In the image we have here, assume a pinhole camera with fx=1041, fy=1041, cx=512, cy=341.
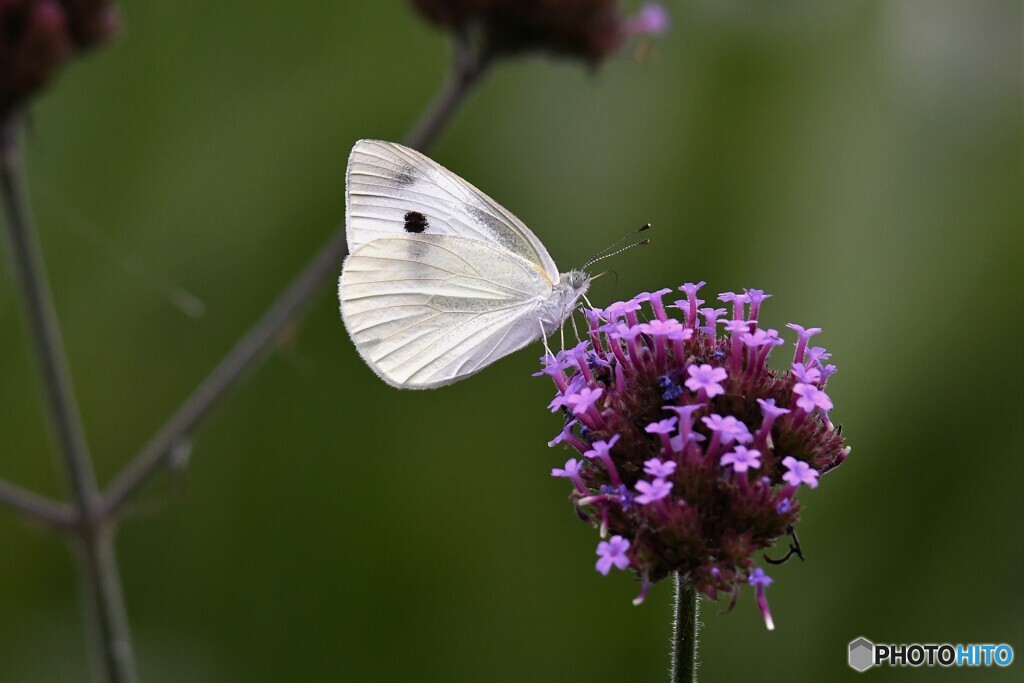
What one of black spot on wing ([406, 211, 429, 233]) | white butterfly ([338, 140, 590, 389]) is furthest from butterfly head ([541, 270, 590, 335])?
black spot on wing ([406, 211, 429, 233])

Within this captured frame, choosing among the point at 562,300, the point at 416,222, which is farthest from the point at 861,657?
the point at 416,222

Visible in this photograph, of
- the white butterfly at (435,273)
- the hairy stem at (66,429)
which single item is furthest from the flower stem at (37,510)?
the white butterfly at (435,273)

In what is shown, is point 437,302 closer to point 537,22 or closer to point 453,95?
point 453,95

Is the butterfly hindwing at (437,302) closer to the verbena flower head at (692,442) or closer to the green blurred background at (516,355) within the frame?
the verbena flower head at (692,442)

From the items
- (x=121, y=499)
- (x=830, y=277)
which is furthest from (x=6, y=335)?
(x=830, y=277)

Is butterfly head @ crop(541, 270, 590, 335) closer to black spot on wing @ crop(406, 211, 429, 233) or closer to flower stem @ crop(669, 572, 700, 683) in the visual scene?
black spot on wing @ crop(406, 211, 429, 233)

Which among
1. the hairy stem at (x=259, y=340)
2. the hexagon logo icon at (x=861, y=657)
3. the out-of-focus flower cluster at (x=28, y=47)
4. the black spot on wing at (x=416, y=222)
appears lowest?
the hexagon logo icon at (x=861, y=657)
